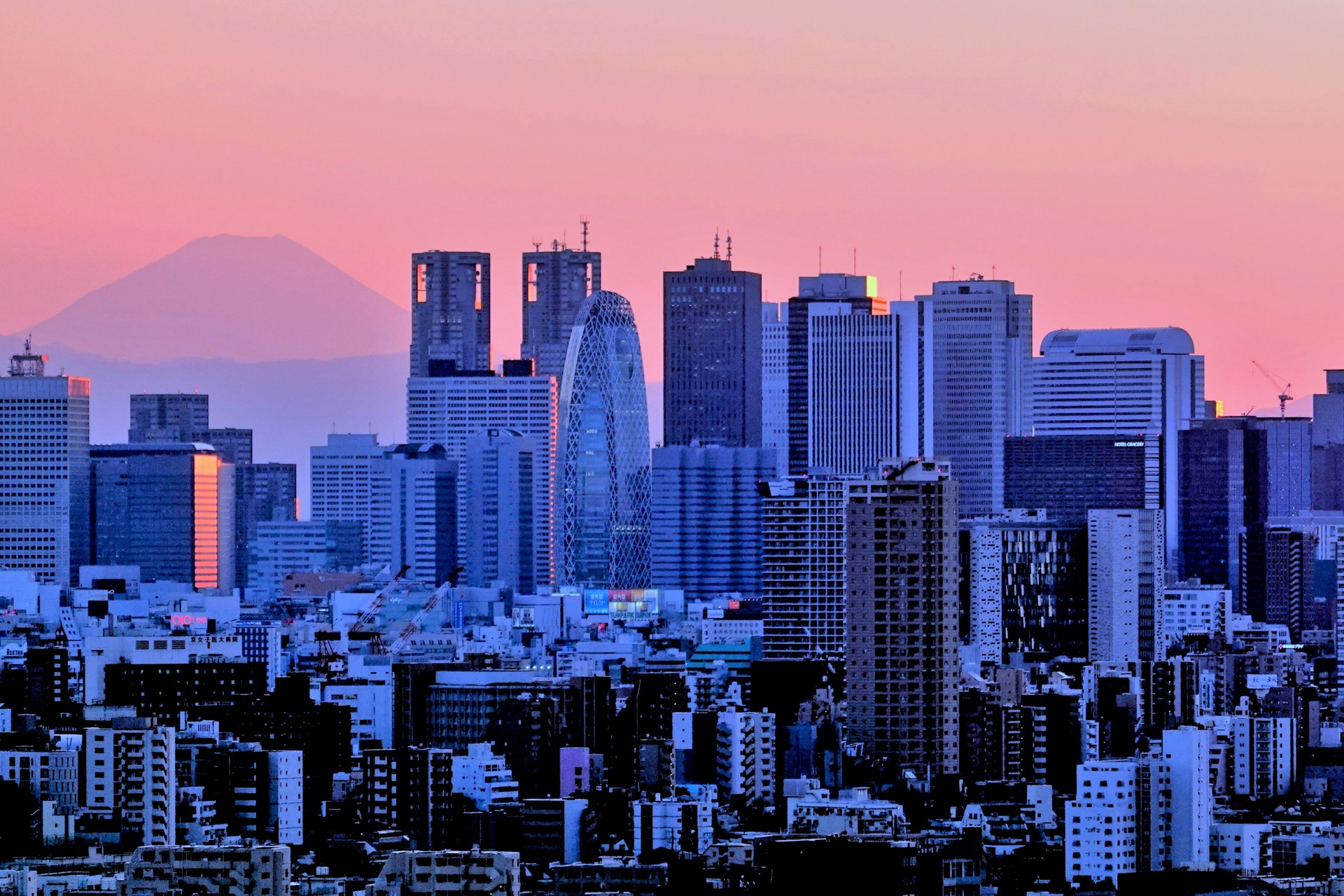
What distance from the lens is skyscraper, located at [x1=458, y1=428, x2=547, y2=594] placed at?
146 m

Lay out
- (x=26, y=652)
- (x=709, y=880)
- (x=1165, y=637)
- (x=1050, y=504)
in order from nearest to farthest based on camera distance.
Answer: (x=709, y=880) → (x=26, y=652) → (x=1165, y=637) → (x=1050, y=504)

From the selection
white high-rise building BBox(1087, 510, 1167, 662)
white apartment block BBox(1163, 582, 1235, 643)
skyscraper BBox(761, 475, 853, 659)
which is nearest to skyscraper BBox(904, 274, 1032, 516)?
white apartment block BBox(1163, 582, 1235, 643)

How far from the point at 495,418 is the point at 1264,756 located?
Answer: 314 ft

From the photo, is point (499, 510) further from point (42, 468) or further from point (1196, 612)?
point (1196, 612)

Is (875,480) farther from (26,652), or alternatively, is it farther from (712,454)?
(712,454)

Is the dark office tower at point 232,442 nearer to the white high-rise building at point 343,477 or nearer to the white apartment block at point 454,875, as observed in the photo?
the white high-rise building at point 343,477

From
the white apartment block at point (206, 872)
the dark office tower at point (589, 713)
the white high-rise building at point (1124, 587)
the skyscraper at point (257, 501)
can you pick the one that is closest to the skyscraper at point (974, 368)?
the skyscraper at point (257, 501)

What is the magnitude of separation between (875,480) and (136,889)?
33.5m

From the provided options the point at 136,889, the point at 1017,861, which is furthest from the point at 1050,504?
the point at 136,889

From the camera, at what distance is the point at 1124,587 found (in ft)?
317

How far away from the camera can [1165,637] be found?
9744 cm

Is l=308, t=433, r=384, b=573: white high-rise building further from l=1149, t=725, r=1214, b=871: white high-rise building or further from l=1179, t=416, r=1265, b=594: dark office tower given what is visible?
l=1149, t=725, r=1214, b=871: white high-rise building

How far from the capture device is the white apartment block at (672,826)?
5338 centimetres

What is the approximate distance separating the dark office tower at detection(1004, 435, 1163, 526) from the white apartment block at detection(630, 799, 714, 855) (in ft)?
239
